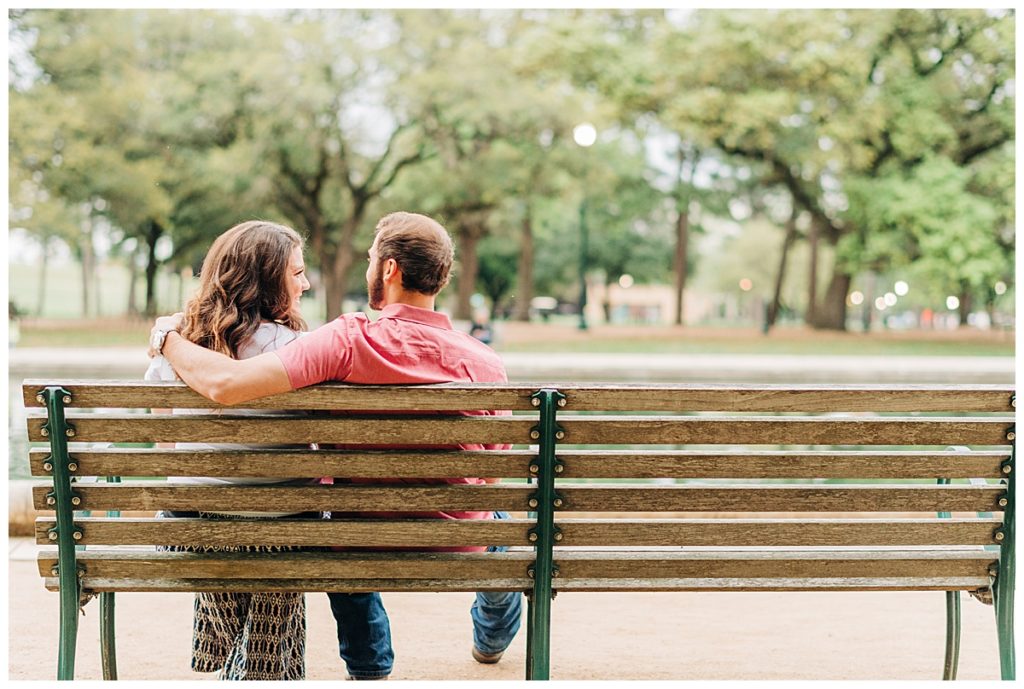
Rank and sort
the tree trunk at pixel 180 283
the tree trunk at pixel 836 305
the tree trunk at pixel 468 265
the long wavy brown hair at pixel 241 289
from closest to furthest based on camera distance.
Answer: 1. the long wavy brown hair at pixel 241 289
2. the tree trunk at pixel 468 265
3. the tree trunk at pixel 836 305
4. the tree trunk at pixel 180 283

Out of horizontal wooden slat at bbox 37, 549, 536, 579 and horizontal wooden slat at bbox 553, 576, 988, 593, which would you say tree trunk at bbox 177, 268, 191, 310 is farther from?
horizontal wooden slat at bbox 553, 576, 988, 593

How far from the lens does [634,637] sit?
3689 millimetres

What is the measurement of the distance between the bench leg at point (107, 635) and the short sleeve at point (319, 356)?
96cm

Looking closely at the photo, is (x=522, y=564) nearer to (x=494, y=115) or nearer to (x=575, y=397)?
(x=575, y=397)

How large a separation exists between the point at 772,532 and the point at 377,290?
1.24 meters

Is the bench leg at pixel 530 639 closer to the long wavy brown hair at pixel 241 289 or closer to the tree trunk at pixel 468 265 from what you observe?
the long wavy brown hair at pixel 241 289

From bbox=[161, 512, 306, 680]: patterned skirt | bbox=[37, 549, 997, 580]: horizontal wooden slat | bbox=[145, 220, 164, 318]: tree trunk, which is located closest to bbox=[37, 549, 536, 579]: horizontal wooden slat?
bbox=[37, 549, 997, 580]: horizontal wooden slat

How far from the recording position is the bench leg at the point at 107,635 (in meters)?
2.89

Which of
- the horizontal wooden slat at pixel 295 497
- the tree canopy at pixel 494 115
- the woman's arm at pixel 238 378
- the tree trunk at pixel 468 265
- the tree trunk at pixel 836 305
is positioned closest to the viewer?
the woman's arm at pixel 238 378

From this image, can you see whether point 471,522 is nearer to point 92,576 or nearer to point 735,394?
point 735,394

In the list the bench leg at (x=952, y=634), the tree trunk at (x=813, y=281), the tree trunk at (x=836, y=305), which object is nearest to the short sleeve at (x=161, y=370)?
the bench leg at (x=952, y=634)

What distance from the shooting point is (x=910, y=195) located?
2539 cm

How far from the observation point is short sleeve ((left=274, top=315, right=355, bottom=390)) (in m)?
2.47

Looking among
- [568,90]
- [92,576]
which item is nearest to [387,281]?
[92,576]
